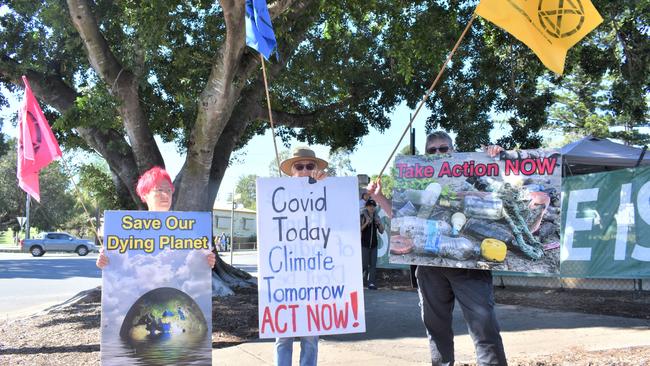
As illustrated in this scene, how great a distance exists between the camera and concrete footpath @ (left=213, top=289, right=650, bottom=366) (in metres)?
5.41

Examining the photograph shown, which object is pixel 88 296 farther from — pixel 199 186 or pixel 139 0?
pixel 139 0

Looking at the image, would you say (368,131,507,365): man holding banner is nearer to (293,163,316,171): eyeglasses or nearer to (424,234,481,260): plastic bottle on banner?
(424,234,481,260): plastic bottle on banner

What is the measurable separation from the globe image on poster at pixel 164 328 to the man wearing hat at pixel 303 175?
1.88 feet

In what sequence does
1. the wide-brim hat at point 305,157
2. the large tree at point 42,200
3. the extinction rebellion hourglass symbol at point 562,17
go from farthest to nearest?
the large tree at point 42,200 → the extinction rebellion hourglass symbol at point 562,17 → the wide-brim hat at point 305,157

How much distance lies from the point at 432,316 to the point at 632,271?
5.95m

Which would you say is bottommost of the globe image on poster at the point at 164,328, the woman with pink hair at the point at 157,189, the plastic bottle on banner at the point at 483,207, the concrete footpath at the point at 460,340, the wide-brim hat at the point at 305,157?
the concrete footpath at the point at 460,340

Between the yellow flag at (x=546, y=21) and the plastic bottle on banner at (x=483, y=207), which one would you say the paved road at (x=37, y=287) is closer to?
the plastic bottle on banner at (x=483, y=207)

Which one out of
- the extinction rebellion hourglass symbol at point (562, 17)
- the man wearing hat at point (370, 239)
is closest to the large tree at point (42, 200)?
the man wearing hat at point (370, 239)

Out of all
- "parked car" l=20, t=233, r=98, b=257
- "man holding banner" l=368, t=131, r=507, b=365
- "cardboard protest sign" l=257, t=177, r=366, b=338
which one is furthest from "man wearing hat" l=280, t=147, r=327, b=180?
"parked car" l=20, t=233, r=98, b=257

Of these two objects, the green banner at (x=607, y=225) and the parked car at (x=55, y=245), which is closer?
the green banner at (x=607, y=225)

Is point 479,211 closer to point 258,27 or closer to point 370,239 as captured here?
point 258,27

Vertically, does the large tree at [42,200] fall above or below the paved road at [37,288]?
above

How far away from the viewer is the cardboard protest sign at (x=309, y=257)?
13.3 feet

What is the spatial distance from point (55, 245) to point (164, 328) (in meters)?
37.7
